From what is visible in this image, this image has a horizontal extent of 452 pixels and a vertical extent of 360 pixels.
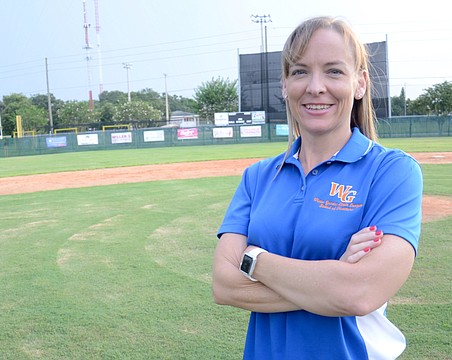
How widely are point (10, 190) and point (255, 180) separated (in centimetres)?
1466

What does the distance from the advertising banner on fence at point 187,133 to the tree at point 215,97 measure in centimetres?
3397

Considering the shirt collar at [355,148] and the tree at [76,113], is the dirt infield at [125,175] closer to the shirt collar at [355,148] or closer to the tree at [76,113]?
the shirt collar at [355,148]

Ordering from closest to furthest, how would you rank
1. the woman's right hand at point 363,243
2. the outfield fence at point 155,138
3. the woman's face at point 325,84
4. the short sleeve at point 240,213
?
the woman's right hand at point 363,243 → the woman's face at point 325,84 → the short sleeve at point 240,213 → the outfield fence at point 155,138

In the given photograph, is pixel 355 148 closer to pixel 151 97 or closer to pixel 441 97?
pixel 441 97

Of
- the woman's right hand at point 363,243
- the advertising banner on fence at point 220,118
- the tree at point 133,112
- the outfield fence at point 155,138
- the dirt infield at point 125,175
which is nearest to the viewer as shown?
the woman's right hand at point 363,243

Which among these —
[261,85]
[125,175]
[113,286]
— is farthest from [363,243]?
[261,85]

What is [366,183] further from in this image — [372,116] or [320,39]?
[320,39]

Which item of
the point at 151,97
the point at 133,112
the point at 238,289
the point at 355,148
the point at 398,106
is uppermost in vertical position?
the point at 151,97

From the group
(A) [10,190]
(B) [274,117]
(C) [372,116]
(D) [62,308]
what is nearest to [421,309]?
(C) [372,116]

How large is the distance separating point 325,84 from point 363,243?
2.01 ft

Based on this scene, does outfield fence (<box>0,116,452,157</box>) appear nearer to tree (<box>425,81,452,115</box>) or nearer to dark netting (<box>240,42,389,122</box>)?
dark netting (<box>240,42,389,122</box>)

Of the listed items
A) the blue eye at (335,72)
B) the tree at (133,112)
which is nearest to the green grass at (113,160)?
the blue eye at (335,72)

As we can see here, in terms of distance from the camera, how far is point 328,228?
191 cm

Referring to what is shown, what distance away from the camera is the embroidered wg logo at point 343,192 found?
6.30ft
